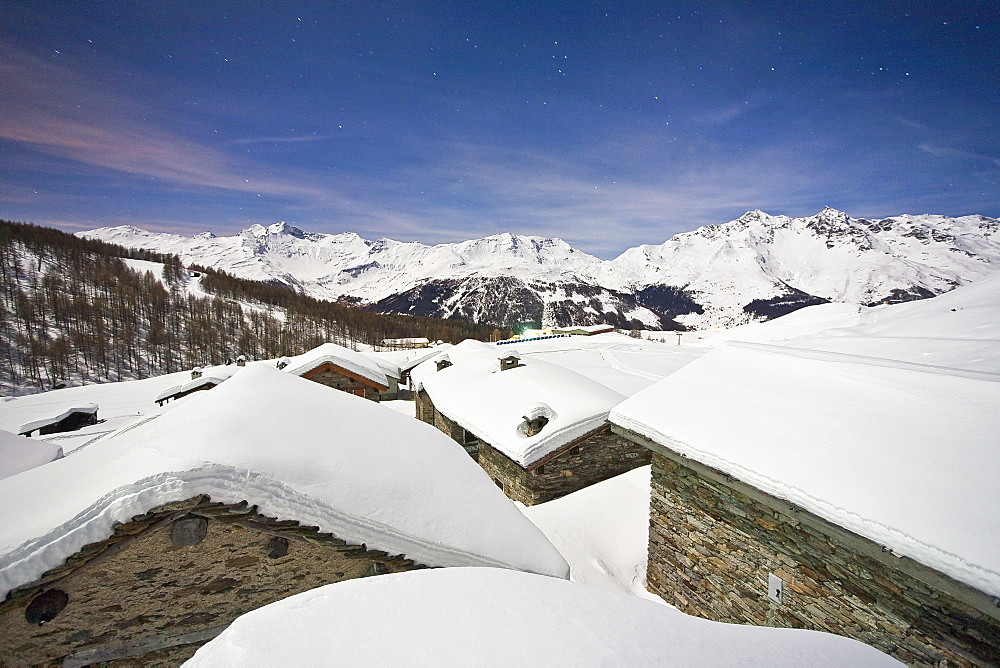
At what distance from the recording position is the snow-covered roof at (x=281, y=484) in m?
3.20

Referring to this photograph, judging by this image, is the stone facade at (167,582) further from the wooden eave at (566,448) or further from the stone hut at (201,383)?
the stone hut at (201,383)

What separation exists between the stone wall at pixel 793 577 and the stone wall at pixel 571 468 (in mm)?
3898

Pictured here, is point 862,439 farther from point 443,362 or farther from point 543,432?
point 443,362

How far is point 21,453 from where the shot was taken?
9.73 metres

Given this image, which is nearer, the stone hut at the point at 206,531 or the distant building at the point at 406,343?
the stone hut at the point at 206,531

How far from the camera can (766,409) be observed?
610 cm

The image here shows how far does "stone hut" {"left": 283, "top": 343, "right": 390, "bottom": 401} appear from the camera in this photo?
24514 millimetres

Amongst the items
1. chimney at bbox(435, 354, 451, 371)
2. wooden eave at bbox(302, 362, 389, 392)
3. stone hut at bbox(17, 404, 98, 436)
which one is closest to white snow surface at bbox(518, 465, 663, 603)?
chimney at bbox(435, 354, 451, 371)

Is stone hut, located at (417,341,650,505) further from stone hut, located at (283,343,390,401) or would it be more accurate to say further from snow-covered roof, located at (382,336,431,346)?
snow-covered roof, located at (382,336,431,346)

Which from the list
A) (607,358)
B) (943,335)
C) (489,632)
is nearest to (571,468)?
(489,632)

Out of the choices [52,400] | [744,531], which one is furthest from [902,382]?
[52,400]

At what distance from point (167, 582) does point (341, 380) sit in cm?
2330

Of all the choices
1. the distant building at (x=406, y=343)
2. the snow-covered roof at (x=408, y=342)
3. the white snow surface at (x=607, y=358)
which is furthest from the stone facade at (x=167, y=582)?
the snow-covered roof at (x=408, y=342)

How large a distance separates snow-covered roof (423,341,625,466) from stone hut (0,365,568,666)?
593 cm
